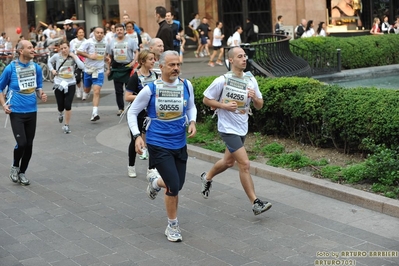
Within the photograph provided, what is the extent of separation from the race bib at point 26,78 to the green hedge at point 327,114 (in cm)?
356

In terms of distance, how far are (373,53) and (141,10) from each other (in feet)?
38.7

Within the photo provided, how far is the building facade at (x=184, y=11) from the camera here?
31.8 metres

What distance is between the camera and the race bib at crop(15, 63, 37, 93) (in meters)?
10.4

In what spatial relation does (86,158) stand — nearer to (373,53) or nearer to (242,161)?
(242,161)

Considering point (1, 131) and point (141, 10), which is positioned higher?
point (141, 10)

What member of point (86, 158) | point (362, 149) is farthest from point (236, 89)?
point (86, 158)

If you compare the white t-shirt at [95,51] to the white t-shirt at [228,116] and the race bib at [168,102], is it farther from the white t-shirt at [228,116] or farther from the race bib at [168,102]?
the race bib at [168,102]

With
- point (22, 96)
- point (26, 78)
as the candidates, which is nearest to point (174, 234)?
point (22, 96)

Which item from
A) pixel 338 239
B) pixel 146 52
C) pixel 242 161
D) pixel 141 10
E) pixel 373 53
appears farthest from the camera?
pixel 141 10

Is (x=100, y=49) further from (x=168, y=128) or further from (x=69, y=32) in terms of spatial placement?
(x=69, y=32)

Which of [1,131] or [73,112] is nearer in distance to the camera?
[1,131]

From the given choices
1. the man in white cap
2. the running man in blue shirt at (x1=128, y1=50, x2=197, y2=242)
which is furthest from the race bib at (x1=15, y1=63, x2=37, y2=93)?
the man in white cap

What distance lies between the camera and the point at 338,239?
25.4ft

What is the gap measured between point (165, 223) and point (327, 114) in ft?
11.0
